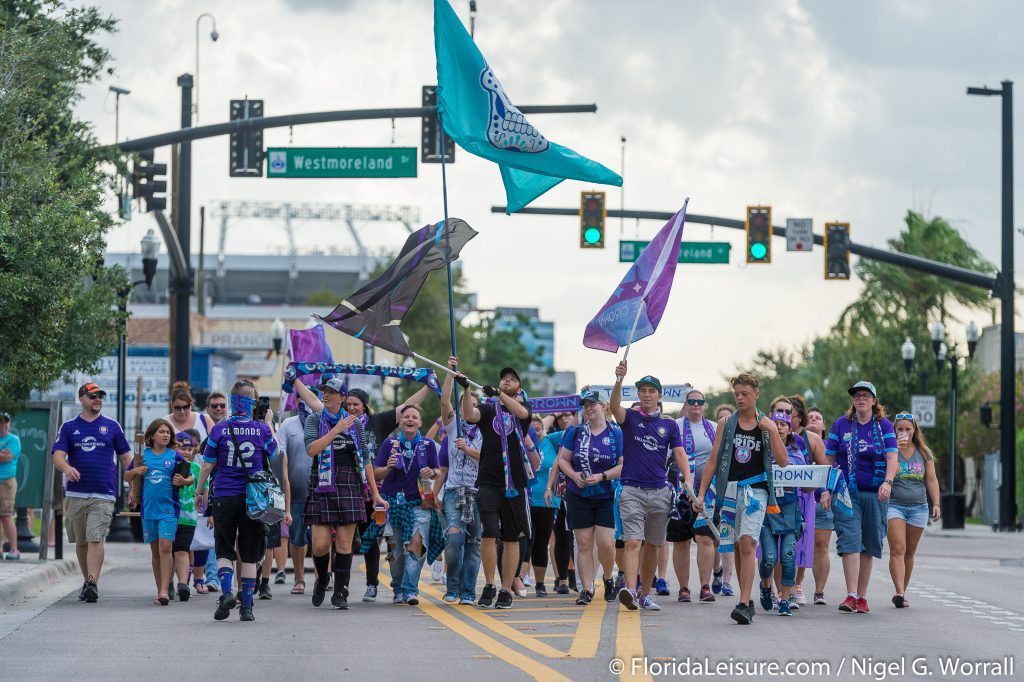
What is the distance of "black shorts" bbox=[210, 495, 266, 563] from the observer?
13633 millimetres

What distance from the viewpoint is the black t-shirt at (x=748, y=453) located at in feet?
44.4

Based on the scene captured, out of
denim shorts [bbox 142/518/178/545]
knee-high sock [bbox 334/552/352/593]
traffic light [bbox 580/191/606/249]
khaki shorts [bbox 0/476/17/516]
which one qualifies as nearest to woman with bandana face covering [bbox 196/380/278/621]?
knee-high sock [bbox 334/552/352/593]

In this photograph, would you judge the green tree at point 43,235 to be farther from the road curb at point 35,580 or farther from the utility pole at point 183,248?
the utility pole at point 183,248

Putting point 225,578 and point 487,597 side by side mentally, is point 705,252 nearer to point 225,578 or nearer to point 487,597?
point 487,597

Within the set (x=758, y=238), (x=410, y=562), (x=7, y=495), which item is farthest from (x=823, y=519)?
(x=758, y=238)

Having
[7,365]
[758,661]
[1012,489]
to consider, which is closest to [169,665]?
[758,661]

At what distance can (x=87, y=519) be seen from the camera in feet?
50.8

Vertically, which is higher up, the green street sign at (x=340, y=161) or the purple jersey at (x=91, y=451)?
the green street sign at (x=340, y=161)

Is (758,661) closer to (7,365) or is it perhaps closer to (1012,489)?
(7,365)

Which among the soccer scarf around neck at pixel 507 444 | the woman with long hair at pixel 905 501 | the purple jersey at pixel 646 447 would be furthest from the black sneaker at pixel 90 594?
the woman with long hair at pixel 905 501

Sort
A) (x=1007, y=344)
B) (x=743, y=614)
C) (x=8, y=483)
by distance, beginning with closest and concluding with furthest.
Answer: (x=743, y=614) < (x=8, y=483) < (x=1007, y=344)

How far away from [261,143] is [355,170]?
6.09ft

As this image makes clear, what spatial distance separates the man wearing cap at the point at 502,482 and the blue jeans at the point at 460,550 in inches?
8.6

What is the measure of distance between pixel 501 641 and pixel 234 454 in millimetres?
3185
